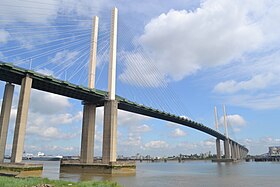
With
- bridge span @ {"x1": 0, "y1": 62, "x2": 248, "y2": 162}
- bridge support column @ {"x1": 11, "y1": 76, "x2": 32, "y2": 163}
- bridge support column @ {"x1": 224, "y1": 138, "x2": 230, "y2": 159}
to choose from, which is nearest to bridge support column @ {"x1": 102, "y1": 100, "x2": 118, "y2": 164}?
bridge span @ {"x1": 0, "y1": 62, "x2": 248, "y2": 162}

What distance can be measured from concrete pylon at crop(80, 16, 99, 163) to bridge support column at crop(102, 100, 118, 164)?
158 inches

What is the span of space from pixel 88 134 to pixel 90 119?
9.30ft

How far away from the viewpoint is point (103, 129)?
49969 mm

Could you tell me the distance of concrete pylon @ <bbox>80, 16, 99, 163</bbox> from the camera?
50.8m

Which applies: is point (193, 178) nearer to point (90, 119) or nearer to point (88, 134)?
point (88, 134)

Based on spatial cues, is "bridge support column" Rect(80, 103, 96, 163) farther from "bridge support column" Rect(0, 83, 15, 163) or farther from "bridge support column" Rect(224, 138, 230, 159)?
"bridge support column" Rect(224, 138, 230, 159)

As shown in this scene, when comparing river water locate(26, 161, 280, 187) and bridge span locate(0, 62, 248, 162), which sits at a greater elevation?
bridge span locate(0, 62, 248, 162)

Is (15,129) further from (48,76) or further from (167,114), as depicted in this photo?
(167,114)

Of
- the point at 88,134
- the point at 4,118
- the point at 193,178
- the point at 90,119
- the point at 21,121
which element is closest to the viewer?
the point at 193,178

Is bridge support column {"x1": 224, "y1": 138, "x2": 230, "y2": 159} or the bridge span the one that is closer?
the bridge span

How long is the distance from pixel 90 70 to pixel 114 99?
21.4 feet

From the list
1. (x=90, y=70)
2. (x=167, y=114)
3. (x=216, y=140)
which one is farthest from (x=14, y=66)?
(x=216, y=140)

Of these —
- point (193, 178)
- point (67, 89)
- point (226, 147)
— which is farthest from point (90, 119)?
point (226, 147)

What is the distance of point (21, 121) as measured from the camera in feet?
124
